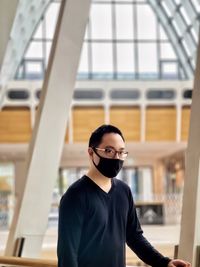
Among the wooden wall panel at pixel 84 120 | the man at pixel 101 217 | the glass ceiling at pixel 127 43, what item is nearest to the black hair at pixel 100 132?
the man at pixel 101 217

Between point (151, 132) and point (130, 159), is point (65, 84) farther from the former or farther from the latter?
point (130, 159)

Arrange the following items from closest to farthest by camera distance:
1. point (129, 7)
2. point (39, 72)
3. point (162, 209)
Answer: point (162, 209), point (39, 72), point (129, 7)

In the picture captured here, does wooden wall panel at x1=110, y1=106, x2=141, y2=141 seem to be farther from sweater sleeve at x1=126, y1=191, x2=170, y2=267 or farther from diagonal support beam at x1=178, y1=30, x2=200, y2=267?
sweater sleeve at x1=126, y1=191, x2=170, y2=267

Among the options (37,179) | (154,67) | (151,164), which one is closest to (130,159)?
(151,164)

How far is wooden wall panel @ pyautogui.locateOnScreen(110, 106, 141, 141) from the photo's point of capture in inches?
851

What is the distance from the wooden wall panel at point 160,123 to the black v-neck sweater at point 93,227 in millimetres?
19525

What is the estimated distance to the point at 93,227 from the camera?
2.27m

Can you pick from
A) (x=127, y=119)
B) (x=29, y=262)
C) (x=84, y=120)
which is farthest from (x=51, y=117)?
(x=127, y=119)

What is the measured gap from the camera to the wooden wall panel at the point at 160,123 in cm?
2180

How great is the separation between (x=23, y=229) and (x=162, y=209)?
15.7 meters

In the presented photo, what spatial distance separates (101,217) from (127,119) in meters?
19.5

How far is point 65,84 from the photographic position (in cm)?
614

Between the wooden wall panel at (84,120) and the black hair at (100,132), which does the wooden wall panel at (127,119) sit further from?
the black hair at (100,132)

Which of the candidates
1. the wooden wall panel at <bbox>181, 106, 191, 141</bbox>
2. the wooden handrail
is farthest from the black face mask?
the wooden wall panel at <bbox>181, 106, 191, 141</bbox>
